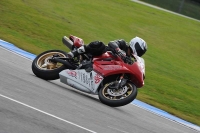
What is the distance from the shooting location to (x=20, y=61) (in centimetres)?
1266

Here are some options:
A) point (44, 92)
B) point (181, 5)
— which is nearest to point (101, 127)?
point (44, 92)

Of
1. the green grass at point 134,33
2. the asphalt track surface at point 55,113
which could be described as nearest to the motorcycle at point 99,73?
the asphalt track surface at point 55,113

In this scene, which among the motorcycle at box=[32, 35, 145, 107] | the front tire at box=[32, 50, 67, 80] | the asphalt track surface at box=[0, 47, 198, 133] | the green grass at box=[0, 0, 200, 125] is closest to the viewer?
the asphalt track surface at box=[0, 47, 198, 133]

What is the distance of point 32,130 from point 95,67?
4.27 metres

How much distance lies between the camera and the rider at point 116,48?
34.2ft

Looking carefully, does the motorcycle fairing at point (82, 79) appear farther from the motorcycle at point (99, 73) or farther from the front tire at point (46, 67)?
the front tire at point (46, 67)

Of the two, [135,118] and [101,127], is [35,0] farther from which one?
[101,127]

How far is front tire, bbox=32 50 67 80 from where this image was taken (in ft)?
33.7

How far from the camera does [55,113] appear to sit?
7.52 meters

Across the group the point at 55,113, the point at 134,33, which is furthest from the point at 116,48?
the point at 134,33

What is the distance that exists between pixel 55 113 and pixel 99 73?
2947 millimetres

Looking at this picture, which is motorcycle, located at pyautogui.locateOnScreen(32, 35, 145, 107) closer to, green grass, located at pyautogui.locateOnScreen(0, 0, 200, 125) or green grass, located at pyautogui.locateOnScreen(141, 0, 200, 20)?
green grass, located at pyautogui.locateOnScreen(0, 0, 200, 125)

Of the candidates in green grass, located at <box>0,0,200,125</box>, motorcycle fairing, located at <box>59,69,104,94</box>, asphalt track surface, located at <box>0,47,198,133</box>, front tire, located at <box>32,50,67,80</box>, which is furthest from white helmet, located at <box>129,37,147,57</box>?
green grass, located at <box>0,0,200,125</box>

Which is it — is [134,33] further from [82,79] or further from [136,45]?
[82,79]
